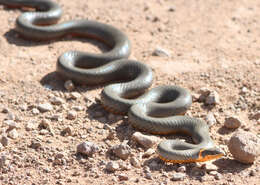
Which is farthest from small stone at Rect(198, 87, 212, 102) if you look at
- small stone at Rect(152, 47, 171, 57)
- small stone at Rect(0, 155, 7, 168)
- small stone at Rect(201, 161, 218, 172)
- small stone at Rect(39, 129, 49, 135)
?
small stone at Rect(0, 155, 7, 168)

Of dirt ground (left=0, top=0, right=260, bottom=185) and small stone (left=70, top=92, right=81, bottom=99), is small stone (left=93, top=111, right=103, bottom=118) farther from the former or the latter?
small stone (left=70, top=92, right=81, bottom=99)

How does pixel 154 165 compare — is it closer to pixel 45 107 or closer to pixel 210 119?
pixel 210 119

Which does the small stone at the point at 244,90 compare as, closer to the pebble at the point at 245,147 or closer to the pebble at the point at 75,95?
the pebble at the point at 245,147

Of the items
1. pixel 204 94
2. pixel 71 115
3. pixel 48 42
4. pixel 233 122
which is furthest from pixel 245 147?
pixel 48 42

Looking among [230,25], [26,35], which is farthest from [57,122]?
[230,25]

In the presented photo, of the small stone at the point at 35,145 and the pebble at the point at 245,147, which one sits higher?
the pebble at the point at 245,147

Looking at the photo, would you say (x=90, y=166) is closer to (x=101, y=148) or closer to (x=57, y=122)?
(x=101, y=148)

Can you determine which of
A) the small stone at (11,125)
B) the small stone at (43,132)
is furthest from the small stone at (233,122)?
the small stone at (11,125)
